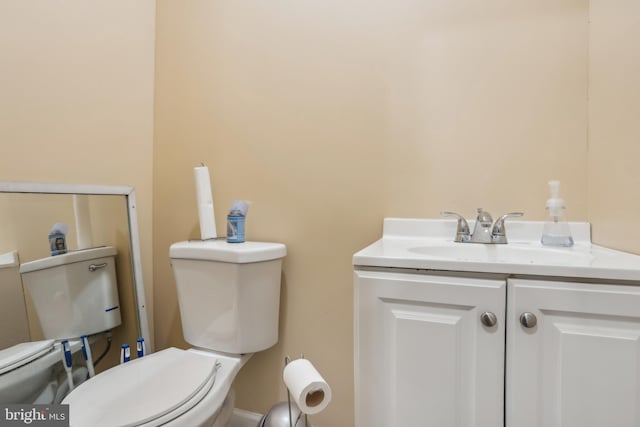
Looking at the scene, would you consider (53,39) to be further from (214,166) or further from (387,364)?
(387,364)

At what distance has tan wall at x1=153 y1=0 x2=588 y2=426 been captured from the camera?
1082mm

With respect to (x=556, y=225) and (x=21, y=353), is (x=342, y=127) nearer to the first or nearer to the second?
(x=556, y=225)

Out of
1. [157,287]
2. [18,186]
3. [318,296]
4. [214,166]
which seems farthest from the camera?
[157,287]

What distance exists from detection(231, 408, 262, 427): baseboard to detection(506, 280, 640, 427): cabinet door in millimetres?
1067

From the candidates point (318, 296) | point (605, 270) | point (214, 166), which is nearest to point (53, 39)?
point (214, 166)

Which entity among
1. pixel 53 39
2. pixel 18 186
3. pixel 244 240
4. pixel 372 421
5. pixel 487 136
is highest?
pixel 53 39

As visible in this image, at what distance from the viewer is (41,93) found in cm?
116

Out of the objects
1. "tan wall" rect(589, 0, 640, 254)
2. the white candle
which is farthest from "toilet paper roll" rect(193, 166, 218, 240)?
"tan wall" rect(589, 0, 640, 254)

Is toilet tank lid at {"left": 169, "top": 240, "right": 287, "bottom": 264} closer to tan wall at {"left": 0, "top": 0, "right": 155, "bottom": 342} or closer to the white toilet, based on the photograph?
the white toilet

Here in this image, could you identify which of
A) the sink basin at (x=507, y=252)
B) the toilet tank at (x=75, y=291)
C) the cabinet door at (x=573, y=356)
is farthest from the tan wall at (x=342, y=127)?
the cabinet door at (x=573, y=356)

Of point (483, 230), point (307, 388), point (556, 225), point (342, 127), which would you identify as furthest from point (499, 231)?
point (307, 388)

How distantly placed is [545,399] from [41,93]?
1.66 meters

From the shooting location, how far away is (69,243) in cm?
119

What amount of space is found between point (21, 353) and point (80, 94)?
35.6 inches
